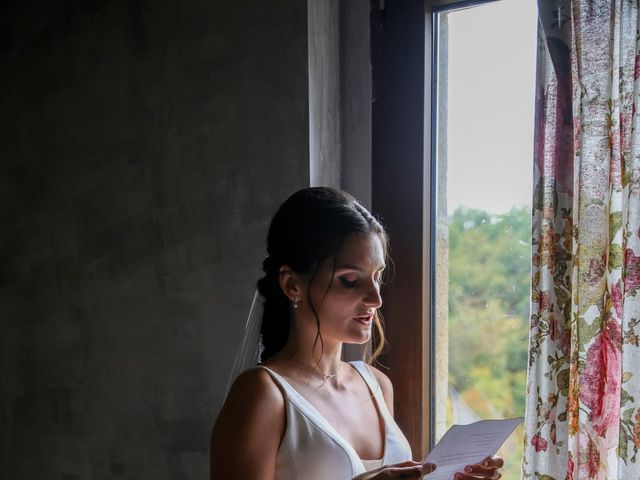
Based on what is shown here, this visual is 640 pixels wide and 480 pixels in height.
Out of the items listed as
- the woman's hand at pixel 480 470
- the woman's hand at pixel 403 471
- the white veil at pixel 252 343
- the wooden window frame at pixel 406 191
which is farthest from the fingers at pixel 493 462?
the white veil at pixel 252 343

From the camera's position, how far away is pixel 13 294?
7.50 ft

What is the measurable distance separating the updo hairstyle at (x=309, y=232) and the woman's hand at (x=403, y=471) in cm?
35

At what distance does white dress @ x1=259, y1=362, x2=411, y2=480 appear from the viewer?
4.56 ft

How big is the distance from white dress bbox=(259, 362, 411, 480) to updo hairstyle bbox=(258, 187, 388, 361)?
175mm

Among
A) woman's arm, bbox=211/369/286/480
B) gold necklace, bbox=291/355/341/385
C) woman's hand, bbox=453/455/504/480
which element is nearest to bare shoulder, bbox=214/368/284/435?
woman's arm, bbox=211/369/286/480

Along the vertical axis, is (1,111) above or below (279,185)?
above

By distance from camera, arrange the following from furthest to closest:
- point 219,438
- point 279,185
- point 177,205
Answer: point 177,205, point 279,185, point 219,438

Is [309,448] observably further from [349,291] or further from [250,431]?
[349,291]

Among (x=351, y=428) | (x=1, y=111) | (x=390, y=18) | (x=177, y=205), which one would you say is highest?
(x=390, y=18)

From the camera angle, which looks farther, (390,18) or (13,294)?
(13,294)

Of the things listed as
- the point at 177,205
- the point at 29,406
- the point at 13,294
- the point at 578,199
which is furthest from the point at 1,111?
the point at 578,199

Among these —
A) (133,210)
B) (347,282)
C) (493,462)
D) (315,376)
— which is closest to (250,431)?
(315,376)

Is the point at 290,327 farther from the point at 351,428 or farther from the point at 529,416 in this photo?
the point at 529,416

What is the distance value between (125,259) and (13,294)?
18.7 inches
